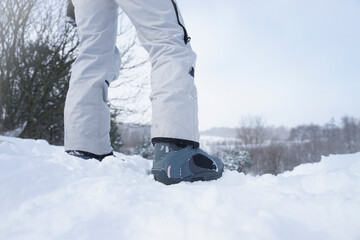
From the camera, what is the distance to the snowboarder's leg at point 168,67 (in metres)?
0.97

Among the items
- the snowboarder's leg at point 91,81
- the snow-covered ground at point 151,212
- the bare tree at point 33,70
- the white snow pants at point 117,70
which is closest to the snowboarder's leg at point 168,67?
the white snow pants at point 117,70

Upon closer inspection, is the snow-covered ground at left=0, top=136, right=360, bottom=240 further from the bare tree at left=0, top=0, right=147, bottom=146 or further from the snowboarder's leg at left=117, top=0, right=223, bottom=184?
the bare tree at left=0, top=0, right=147, bottom=146

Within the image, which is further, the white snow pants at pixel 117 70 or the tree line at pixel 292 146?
the tree line at pixel 292 146

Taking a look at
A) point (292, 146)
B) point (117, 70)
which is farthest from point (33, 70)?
point (292, 146)

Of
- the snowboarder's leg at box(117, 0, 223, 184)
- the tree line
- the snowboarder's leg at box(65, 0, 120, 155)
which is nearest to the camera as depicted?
the snowboarder's leg at box(117, 0, 223, 184)

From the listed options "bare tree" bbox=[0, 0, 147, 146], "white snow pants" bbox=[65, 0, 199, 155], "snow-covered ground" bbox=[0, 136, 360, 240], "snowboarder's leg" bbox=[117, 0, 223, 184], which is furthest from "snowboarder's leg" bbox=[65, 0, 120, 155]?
"bare tree" bbox=[0, 0, 147, 146]

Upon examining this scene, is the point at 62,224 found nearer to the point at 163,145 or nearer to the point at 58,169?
the point at 58,169

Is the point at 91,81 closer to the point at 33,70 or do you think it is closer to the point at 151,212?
the point at 151,212

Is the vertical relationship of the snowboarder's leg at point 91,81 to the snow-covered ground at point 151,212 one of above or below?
above

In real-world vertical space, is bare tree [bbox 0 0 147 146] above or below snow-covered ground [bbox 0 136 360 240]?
above

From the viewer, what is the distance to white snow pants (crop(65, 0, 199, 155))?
0.98 m

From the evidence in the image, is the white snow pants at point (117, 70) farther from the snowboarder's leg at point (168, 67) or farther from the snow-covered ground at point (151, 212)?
the snow-covered ground at point (151, 212)

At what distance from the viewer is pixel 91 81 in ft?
4.03

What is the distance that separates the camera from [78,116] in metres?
1.21
